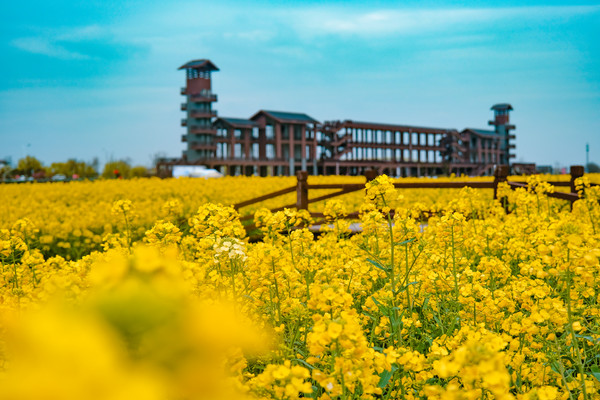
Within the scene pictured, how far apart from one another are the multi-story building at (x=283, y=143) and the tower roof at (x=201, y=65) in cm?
11

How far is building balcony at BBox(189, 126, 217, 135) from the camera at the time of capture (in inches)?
2069

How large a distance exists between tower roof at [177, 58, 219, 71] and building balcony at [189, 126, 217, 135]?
6.95 m

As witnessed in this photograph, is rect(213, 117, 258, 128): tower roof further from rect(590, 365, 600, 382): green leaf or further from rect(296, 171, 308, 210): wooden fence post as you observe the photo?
rect(590, 365, 600, 382): green leaf

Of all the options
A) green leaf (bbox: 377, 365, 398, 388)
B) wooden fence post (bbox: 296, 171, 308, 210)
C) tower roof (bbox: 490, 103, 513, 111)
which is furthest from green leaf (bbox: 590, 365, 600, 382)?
tower roof (bbox: 490, 103, 513, 111)

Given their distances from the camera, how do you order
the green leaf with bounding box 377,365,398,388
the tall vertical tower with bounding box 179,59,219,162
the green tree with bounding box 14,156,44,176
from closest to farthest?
the green leaf with bounding box 377,365,398,388 → the green tree with bounding box 14,156,44,176 → the tall vertical tower with bounding box 179,59,219,162

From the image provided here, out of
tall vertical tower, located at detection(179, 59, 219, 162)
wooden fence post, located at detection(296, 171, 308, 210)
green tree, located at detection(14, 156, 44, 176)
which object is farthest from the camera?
tall vertical tower, located at detection(179, 59, 219, 162)

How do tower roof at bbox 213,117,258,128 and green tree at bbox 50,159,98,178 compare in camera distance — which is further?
green tree at bbox 50,159,98,178

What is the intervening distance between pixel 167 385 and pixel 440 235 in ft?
10.4

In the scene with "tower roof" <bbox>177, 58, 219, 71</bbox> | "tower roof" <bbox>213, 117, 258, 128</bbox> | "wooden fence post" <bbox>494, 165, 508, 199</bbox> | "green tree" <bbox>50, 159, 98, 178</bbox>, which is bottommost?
"wooden fence post" <bbox>494, 165, 508, 199</bbox>

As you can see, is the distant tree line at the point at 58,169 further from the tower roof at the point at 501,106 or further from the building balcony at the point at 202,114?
the tower roof at the point at 501,106

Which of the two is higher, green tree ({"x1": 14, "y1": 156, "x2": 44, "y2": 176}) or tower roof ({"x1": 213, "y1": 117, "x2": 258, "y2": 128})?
tower roof ({"x1": 213, "y1": 117, "x2": 258, "y2": 128})

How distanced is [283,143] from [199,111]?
32.6 ft

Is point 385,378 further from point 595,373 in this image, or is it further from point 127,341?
point 127,341

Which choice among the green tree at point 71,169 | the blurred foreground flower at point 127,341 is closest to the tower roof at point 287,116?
the green tree at point 71,169
